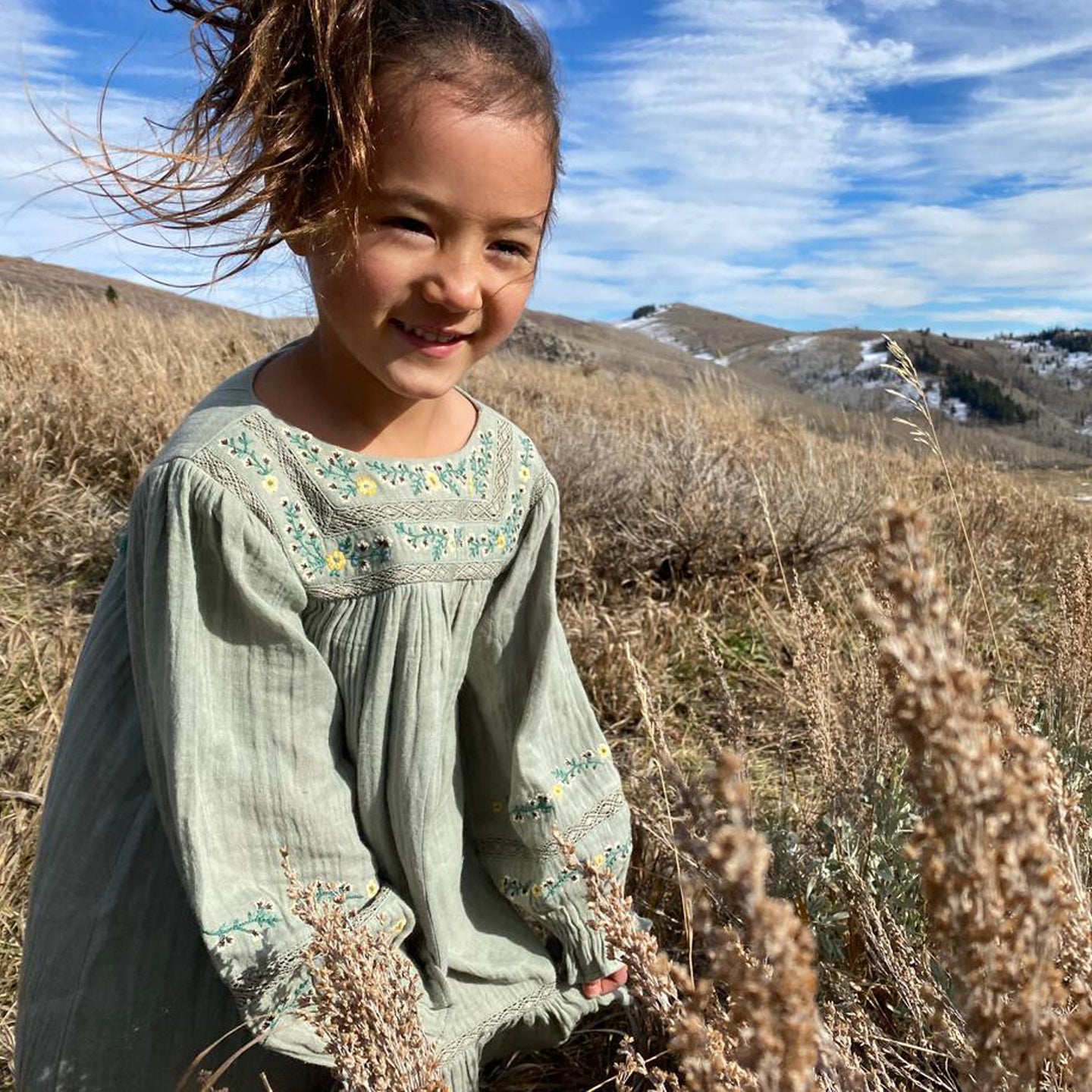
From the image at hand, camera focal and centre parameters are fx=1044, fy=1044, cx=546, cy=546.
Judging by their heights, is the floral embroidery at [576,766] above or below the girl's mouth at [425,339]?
below

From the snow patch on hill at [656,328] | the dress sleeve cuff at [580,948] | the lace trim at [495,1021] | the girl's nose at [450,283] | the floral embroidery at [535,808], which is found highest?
the snow patch on hill at [656,328]

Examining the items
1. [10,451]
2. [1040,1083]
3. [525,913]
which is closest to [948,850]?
[1040,1083]

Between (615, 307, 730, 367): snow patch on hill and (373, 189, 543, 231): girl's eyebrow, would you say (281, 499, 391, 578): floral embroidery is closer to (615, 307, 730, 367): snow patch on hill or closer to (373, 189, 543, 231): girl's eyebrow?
(373, 189, 543, 231): girl's eyebrow

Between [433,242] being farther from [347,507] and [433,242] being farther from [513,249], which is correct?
[347,507]

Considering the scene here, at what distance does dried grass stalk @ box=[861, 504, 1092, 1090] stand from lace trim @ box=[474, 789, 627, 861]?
3.73ft

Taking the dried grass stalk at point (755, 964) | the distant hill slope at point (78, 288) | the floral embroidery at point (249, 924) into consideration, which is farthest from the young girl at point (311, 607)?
the distant hill slope at point (78, 288)

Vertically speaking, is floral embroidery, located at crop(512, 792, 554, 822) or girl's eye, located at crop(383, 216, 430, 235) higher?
girl's eye, located at crop(383, 216, 430, 235)

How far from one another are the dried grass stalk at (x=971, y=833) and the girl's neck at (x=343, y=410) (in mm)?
1107

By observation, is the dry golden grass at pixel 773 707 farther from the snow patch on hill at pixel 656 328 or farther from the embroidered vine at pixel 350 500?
the snow patch on hill at pixel 656 328

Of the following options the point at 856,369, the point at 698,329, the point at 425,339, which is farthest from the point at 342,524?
the point at 698,329

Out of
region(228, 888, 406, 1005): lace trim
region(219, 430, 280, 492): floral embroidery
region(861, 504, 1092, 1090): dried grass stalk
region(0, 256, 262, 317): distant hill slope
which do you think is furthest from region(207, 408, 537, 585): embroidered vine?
region(0, 256, 262, 317): distant hill slope

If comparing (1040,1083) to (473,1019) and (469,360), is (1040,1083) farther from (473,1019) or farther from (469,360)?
(469,360)

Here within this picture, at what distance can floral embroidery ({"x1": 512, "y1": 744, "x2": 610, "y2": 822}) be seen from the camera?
1752mm

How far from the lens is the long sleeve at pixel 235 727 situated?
4.59 feet
